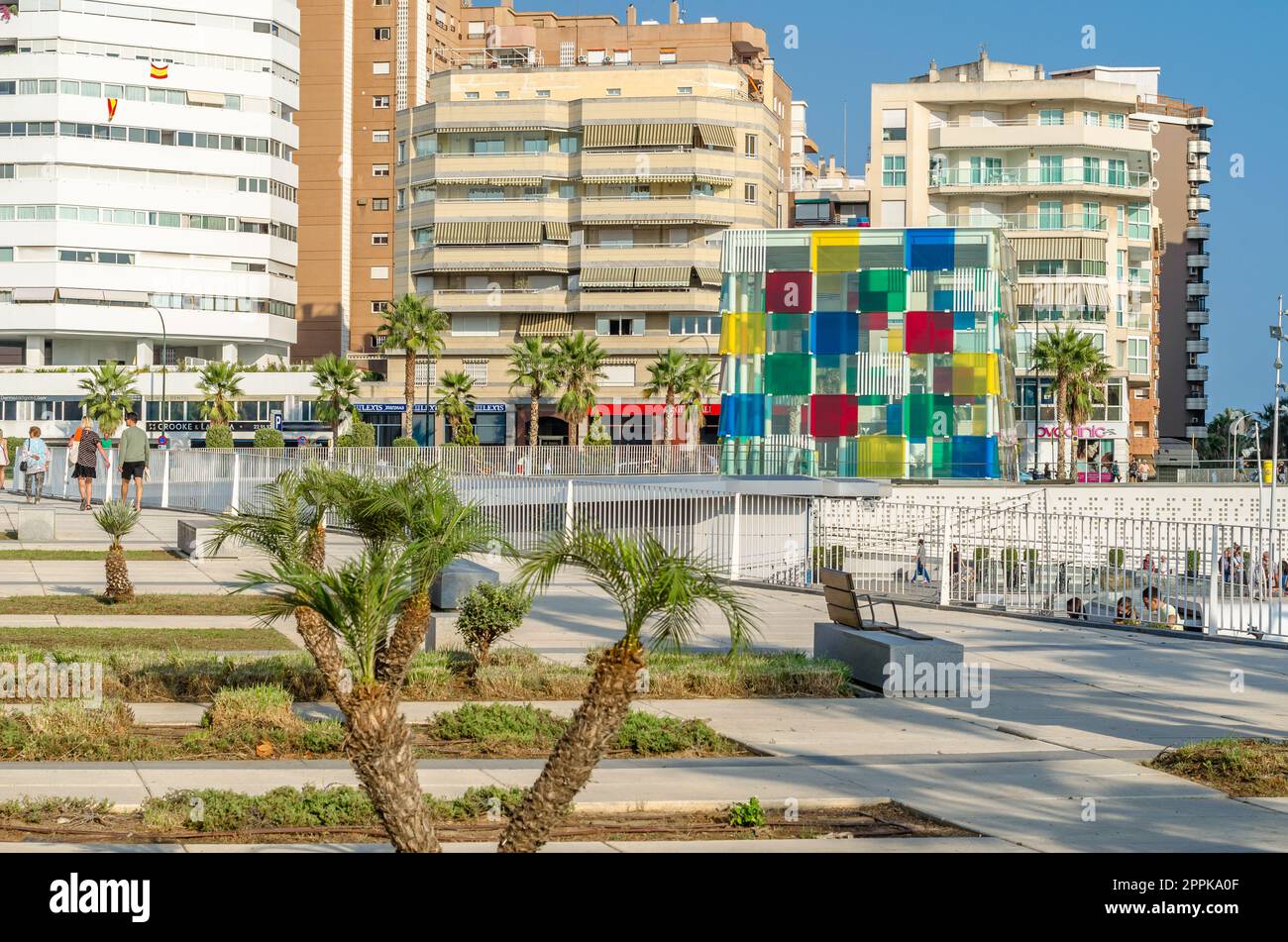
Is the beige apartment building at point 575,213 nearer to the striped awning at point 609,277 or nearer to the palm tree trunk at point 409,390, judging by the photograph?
the striped awning at point 609,277

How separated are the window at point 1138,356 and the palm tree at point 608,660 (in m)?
94.5

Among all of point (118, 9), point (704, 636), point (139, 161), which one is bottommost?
point (704, 636)

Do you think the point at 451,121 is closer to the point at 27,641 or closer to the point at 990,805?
the point at 27,641

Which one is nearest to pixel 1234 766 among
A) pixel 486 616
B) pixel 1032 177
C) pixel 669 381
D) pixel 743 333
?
pixel 486 616

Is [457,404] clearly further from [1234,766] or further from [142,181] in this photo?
[1234,766]

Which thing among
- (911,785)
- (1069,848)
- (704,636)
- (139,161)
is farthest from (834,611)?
(139,161)

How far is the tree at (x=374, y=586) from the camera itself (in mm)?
6789

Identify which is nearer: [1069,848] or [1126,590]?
[1069,848]

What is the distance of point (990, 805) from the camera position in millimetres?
10023

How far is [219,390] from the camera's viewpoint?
93.6 metres

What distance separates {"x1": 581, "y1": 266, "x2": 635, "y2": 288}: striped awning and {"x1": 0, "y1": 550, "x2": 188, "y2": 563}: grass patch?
230 ft

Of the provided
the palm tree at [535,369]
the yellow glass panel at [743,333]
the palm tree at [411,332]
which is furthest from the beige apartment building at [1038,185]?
the yellow glass panel at [743,333]

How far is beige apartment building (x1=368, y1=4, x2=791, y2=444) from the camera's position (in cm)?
9594

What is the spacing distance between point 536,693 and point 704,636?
4.92m
